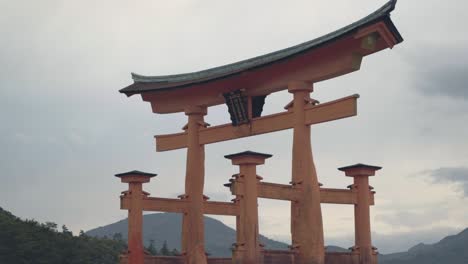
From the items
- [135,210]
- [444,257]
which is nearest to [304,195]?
[135,210]

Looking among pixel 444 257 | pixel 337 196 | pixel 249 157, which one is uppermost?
pixel 444 257

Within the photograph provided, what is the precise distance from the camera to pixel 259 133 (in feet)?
61.5

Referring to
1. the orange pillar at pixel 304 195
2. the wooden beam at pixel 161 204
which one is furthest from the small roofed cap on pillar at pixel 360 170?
the wooden beam at pixel 161 204

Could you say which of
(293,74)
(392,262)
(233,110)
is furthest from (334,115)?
(392,262)

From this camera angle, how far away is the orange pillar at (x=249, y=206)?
16.4 meters

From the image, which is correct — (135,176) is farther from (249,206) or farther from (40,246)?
(40,246)

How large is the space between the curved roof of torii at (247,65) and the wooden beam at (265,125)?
1296 millimetres

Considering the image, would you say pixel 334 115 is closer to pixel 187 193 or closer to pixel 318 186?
pixel 318 186

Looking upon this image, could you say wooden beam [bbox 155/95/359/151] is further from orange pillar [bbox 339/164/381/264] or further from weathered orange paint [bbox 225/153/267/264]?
orange pillar [bbox 339/164/381/264]

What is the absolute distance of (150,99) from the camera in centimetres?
2175

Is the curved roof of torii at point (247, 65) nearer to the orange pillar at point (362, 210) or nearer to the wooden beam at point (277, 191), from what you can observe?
the wooden beam at point (277, 191)

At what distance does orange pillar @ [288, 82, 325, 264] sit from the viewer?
17.1 m

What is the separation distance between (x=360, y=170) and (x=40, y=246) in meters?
23.3

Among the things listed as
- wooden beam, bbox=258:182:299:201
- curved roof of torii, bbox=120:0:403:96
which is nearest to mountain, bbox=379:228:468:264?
curved roof of torii, bbox=120:0:403:96
